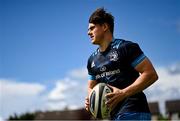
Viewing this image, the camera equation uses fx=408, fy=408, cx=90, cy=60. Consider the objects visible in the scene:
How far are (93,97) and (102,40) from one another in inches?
40.1

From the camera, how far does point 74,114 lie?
299ft

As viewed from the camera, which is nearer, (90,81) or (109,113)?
(109,113)

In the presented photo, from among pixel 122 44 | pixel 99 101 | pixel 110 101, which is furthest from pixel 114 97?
pixel 122 44

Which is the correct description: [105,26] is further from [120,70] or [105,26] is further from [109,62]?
[120,70]

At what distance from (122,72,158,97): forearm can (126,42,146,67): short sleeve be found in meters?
0.25

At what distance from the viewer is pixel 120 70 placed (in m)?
6.84

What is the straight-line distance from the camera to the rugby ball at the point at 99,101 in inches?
269

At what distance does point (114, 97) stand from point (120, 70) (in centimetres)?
52

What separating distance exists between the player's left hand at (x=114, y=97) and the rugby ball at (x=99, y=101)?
120 mm

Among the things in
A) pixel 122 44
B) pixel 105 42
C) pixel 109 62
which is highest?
pixel 105 42

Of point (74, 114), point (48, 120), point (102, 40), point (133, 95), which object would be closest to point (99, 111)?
point (133, 95)

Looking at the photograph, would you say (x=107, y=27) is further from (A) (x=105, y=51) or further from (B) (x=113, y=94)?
(B) (x=113, y=94)

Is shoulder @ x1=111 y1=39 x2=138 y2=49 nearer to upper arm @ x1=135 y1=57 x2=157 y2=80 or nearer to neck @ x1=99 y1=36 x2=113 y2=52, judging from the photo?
neck @ x1=99 y1=36 x2=113 y2=52

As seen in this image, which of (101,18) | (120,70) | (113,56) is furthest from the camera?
(101,18)
